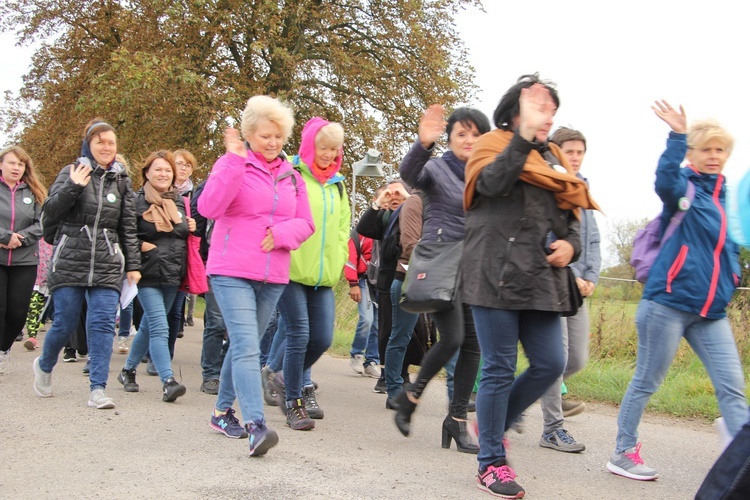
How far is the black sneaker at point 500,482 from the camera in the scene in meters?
4.03

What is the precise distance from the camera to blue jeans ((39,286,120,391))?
6.25 meters

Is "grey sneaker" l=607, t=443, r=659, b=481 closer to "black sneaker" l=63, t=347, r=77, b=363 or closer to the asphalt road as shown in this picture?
the asphalt road

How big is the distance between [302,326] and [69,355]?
14.8 feet

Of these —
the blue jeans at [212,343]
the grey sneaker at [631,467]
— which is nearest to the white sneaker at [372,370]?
the blue jeans at [212,343]

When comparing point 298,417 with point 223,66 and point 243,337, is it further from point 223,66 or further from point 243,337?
point 223,66

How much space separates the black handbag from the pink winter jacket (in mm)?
747

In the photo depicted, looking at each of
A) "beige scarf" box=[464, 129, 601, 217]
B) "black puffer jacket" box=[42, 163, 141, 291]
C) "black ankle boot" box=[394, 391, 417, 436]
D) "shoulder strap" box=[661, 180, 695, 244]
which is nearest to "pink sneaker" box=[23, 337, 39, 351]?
"black puffer jacket" box=[42, 163, 141, 291]

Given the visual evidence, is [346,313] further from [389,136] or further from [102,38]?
[102,38]

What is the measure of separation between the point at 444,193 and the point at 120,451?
242 cm

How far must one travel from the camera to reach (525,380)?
4.25 m

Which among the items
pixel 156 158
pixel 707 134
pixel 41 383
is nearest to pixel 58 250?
pixel 41 383

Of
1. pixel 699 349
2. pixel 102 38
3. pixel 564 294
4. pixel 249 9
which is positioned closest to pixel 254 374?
pixel 564 294

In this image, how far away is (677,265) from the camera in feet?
14.3

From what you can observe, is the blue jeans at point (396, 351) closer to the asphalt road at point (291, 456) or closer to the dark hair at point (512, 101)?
the asphalt road at point (291, 456)
